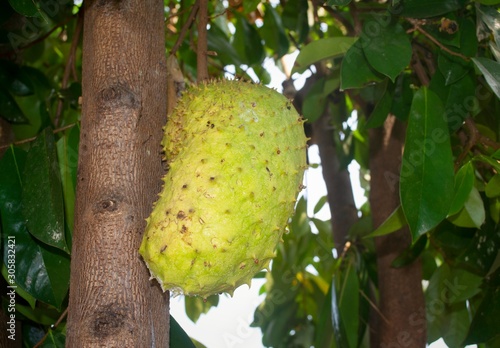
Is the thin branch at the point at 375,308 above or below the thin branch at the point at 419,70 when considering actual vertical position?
below

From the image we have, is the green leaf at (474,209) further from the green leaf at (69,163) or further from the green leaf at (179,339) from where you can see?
the green leaf at (69,163)

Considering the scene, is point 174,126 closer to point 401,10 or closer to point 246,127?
point 246,127

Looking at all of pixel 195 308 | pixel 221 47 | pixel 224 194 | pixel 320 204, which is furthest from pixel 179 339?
pixel 320 204

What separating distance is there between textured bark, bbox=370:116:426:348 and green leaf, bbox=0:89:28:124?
4.09 ft

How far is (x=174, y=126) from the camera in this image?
1230mm

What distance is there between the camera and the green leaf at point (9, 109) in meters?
1.88

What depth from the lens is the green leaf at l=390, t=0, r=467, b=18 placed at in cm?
155

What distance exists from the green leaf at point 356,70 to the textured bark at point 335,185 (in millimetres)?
1025

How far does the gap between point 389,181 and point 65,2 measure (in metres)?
1.26

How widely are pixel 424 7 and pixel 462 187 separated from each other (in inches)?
18.3

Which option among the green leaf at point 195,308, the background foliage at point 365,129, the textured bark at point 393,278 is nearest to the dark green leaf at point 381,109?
the background foliage at point 365,129

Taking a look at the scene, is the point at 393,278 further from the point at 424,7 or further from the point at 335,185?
the point at 424,7

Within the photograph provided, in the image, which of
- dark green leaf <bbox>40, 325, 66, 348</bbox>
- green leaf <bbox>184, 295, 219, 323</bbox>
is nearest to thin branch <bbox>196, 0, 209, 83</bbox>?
dark green leaf <bbox>40, 325, 66, 348</bbox>

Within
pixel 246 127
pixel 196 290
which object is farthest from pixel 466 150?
pixel 196 290
